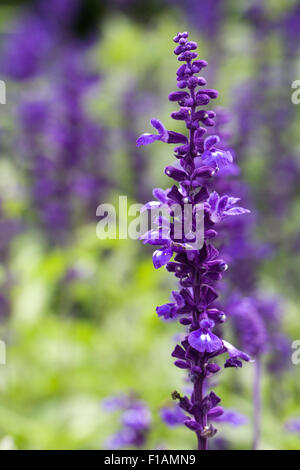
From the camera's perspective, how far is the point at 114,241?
14.7ft

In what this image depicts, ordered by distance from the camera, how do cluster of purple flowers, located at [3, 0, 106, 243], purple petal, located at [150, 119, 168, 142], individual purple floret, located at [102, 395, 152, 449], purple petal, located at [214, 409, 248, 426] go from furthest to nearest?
cluster of purple flowers, located at [3, 0, 106, 243] < individual purple floret, located at [102, 395, 152, 449] < purple petal, located at [214, 409, 248, 426] < purple petal, located at [150, 119, 168, 142]

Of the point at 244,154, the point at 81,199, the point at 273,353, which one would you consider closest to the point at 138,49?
the point at 81,199

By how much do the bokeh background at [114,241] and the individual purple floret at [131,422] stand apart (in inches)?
13.1

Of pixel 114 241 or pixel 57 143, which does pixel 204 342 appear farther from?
pixel 57 143

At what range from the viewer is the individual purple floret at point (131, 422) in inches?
120

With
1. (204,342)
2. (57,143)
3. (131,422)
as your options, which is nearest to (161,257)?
(204,342)

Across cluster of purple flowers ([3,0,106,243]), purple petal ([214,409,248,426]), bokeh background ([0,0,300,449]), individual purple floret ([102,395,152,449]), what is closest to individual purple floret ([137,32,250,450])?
purple petal ([214,409,248,426])

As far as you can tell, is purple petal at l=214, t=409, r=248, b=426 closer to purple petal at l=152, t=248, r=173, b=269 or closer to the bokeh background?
purple petal at l=152, t=248, r=173, b=269

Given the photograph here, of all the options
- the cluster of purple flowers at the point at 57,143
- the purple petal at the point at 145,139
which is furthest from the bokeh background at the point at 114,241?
the purple petal at the point at 145,139

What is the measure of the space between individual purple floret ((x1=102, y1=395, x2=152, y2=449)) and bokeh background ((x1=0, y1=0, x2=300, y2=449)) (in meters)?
0.33

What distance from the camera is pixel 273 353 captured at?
13.4 feet

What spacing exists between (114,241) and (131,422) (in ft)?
5.42

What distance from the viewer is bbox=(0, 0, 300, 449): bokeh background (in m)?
4.07

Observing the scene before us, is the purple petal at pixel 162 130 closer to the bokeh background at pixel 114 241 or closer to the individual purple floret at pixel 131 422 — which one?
the bokeh background at pixel 114 241
